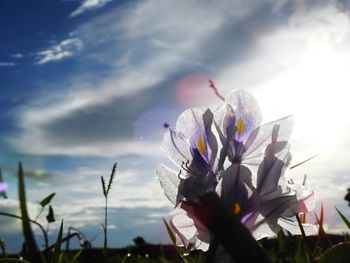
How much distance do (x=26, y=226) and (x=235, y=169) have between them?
2.05 ft

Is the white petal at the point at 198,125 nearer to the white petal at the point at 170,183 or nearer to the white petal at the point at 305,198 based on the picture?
the white petal at the point at 170,183

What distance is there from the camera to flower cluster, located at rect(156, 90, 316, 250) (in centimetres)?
128

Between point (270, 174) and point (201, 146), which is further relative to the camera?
point (201, 146)

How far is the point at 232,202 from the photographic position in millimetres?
1288

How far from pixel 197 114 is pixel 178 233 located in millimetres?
437

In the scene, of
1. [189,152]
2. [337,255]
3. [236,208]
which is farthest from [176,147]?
[337,255]

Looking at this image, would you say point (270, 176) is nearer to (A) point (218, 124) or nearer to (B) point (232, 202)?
(B) point (232, 202)

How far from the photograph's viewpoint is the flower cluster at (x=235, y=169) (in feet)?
4.19

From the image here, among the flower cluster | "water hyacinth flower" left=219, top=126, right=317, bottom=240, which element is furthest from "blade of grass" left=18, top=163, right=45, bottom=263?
"water hyacinth flower" left=219, top=126, right=317, bottom=240

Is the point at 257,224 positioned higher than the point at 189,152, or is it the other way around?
the point at 189,152

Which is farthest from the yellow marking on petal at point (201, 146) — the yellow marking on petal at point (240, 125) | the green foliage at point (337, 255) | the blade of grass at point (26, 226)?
the blade of grass at point (26, 226)

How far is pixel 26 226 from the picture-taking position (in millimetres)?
872

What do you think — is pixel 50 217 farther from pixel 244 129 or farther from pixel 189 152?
pixel 244 129

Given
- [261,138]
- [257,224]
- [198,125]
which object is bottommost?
[257,224]
